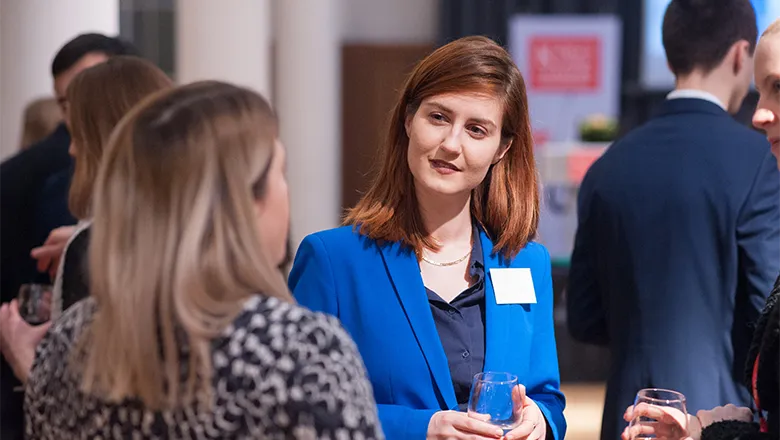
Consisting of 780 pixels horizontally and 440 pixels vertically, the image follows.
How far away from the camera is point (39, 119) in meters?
4.21

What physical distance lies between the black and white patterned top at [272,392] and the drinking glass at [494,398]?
58 cm

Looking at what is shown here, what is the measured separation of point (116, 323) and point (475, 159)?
109 cm

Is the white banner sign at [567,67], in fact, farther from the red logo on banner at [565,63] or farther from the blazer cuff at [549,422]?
the blazer cuff at [549,422]

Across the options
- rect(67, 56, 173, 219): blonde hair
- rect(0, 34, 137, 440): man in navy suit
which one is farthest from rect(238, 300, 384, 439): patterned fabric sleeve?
rect(0, 34, 137, 440): man in navy suit

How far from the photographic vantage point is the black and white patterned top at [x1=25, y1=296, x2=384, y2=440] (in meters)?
1.26

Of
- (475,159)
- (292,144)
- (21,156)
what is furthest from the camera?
(292,144)

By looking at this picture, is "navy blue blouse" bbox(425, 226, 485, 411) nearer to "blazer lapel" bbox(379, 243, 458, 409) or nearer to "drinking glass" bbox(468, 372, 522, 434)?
"blazer lapel" bbox(379, 243, 458, 409)

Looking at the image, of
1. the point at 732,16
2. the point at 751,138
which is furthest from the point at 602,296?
the point at 732,16

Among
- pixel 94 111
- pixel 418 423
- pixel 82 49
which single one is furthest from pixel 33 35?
pixel 418 423

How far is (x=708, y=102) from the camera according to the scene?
9.19ft

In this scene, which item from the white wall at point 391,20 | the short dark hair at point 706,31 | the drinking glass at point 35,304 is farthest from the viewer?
the white wall at point 391,20

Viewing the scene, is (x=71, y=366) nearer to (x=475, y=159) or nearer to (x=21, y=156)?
(x=475, y=159)

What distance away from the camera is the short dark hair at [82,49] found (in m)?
3.33

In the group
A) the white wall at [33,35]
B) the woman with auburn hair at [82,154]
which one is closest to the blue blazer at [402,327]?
the woman with auburn hair at [82,154]
